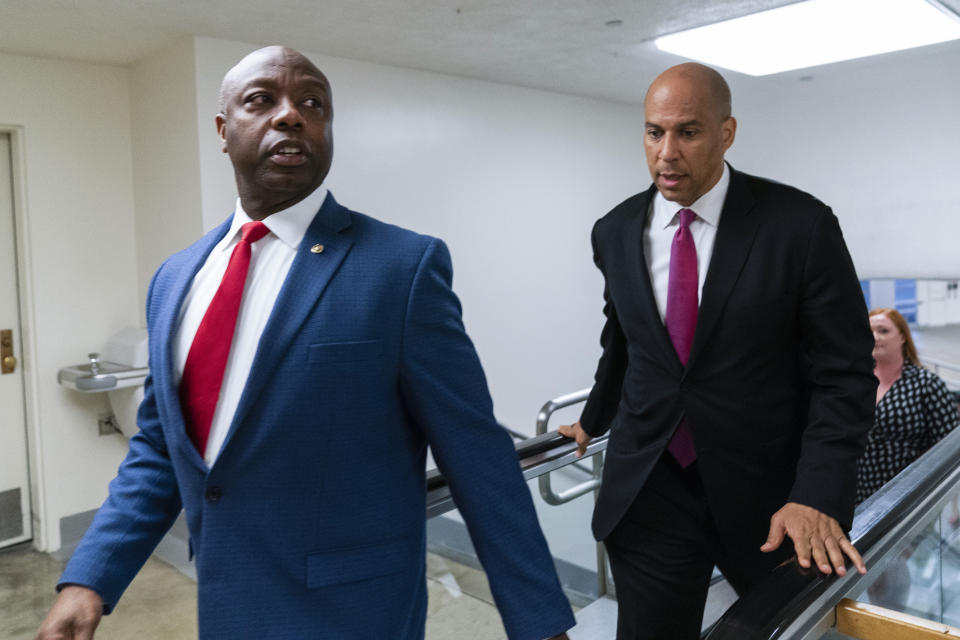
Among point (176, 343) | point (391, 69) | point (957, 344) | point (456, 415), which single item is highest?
point (391, 69)

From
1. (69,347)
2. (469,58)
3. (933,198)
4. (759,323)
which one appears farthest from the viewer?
(933,198)

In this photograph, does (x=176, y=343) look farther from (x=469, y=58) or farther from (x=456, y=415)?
(x=469, y=58)

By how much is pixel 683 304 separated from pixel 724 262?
0.12m

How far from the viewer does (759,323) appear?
1601mm

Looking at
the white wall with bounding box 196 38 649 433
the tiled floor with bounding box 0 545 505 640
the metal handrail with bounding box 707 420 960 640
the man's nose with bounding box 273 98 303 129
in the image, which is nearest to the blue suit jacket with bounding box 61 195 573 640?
the man's nose with bounding box 273 98 303 129

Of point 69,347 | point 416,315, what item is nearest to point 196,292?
point 416,315

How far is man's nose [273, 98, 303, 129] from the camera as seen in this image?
1.16m

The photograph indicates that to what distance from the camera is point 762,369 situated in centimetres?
162

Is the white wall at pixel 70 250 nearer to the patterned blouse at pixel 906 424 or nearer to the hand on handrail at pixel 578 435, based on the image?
the hand on handrail at pixel 578 435

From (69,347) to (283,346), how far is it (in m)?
4.31

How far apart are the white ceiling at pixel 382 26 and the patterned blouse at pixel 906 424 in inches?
80.8

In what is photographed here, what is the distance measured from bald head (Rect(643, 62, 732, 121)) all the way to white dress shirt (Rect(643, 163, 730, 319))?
0.14 metres

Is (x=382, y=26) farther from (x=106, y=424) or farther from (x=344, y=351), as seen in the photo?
(x=344, y=351)

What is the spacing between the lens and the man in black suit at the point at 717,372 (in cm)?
155
